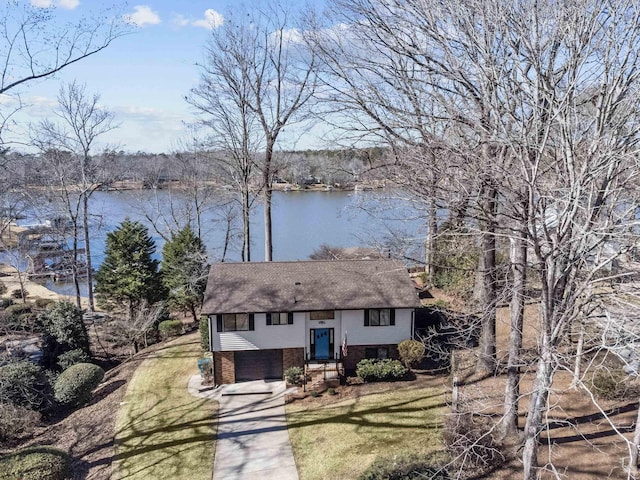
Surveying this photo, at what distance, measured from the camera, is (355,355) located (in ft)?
64.2

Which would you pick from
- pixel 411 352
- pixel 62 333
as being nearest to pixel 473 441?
pixel 411 352

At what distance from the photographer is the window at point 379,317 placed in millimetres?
19359

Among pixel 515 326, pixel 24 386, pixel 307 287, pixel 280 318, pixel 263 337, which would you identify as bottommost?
pixel 24 386

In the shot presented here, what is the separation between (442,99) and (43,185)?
30.7 meters

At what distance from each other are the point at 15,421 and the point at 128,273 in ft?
36.4

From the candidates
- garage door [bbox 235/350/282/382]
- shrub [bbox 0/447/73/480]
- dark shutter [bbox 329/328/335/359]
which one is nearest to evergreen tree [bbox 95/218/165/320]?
garage door [bbox 235/350/282/382]

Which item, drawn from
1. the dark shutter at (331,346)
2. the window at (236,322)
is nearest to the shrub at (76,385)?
the window at (236,322)

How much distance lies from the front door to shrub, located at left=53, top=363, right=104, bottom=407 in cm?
845

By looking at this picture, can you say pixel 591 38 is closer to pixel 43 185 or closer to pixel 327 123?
pixel 327 123

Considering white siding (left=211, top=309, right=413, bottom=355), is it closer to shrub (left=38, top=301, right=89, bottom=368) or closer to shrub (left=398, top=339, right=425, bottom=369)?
shrub (left=398, top=339, right=425, bottom=369)

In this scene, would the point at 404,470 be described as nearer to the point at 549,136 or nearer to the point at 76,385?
the point at 549,136

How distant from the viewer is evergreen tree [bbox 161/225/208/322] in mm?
26750

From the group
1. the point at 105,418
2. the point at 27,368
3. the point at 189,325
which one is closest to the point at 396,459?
the point at 105,418

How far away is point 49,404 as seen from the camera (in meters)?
17.1
